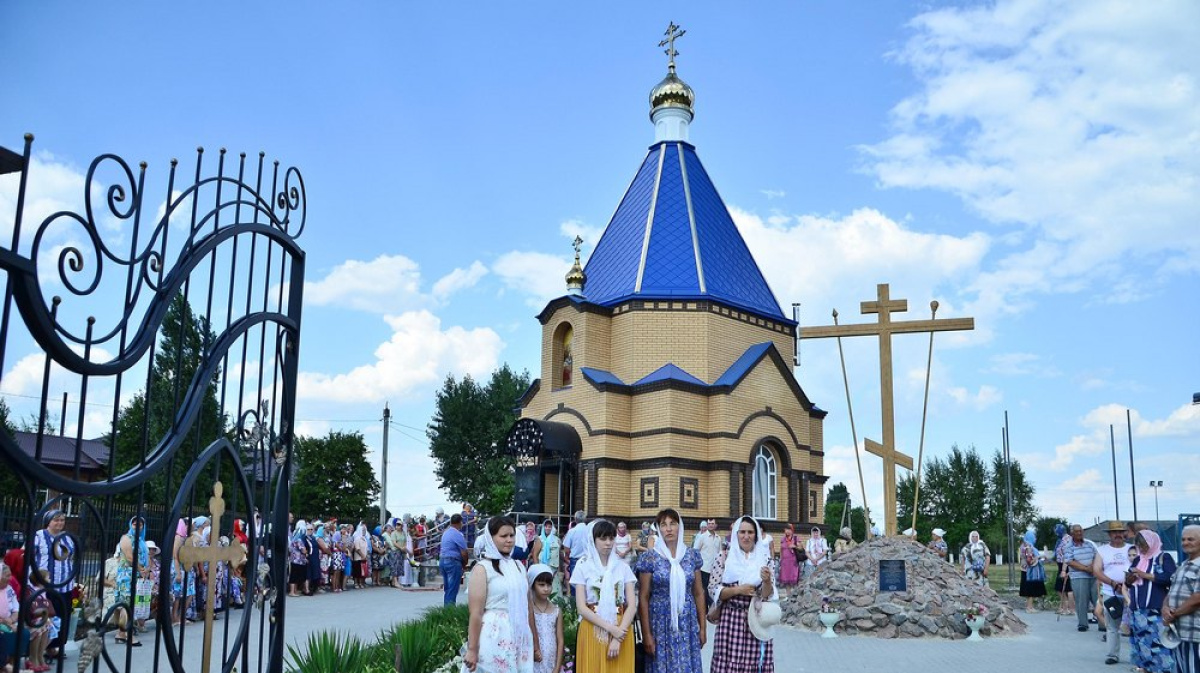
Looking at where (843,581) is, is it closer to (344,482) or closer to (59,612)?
(59,612)

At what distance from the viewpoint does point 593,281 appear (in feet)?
91.9

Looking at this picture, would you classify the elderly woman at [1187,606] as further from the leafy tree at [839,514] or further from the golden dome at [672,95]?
the leafy tree at [839,514]

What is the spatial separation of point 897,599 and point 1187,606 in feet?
21.0

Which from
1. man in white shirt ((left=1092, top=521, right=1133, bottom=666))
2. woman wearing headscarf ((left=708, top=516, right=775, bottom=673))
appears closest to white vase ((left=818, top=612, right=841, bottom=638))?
man in white shirt ((left=1092, top=521, right=1133, bottom=666))

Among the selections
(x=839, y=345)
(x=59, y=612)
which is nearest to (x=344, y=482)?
(x=839, y=345)

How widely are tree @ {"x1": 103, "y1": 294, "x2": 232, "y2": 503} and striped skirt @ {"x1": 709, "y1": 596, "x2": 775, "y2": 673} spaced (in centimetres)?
398

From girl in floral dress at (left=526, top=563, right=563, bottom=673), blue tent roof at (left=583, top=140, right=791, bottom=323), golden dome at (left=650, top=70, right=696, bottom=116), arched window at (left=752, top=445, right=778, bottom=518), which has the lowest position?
girl in floral dress at (left=526, top=563, right=563, bottom=673)

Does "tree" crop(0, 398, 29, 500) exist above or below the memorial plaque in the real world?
above

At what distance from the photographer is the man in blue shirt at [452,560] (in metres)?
12.9

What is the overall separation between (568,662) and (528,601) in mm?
2523

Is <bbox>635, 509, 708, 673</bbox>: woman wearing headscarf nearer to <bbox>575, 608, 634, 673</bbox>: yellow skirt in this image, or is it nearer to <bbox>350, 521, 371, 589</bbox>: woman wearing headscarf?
<bbox>575, 608, 634, 673</bbox>: yellow skirt

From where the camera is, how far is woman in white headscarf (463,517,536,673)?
5.93 metres

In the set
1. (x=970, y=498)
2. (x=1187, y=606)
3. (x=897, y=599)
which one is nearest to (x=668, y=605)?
(x=1187, y=606)

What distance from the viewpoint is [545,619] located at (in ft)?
21.8
